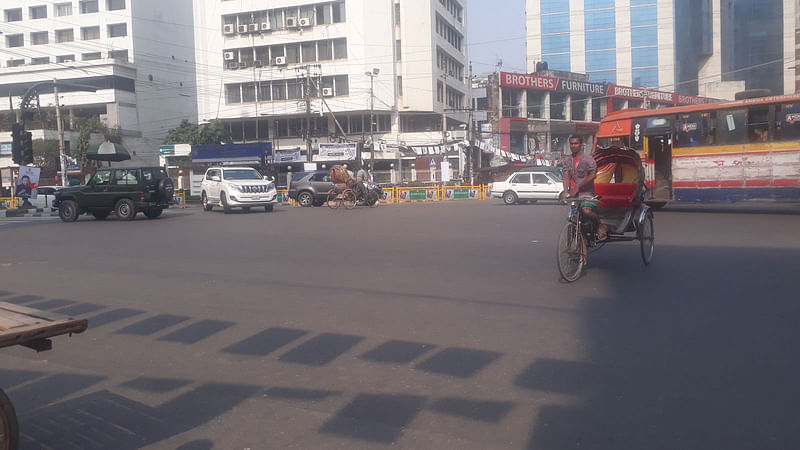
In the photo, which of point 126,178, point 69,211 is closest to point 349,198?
point 126,178

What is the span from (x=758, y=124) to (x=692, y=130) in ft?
6.12

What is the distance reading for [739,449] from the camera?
3230 millimetres

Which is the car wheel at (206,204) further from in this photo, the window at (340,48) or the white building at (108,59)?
the white building at (108,59)

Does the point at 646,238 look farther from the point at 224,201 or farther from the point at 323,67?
the point at 323,67

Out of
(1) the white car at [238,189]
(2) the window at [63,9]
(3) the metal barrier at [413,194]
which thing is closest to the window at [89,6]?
(2) the window at [63,9]

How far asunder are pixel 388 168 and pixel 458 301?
152ft

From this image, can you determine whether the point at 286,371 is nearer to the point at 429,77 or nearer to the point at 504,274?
the point at 504,274

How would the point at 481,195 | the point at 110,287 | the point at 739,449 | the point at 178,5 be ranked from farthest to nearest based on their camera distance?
1. the point at 178,5
2. the point at 481,195
3. the point at 110,287
4. the point at 739,449

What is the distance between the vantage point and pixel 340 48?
5269 centimetres

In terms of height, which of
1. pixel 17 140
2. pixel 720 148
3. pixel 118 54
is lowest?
pixel 720 148

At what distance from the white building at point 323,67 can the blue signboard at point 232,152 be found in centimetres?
815

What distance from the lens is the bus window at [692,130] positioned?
19734 mm

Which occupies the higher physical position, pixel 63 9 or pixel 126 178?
pixel 63 9

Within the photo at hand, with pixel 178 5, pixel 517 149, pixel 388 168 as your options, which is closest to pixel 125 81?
pixel 178 5
